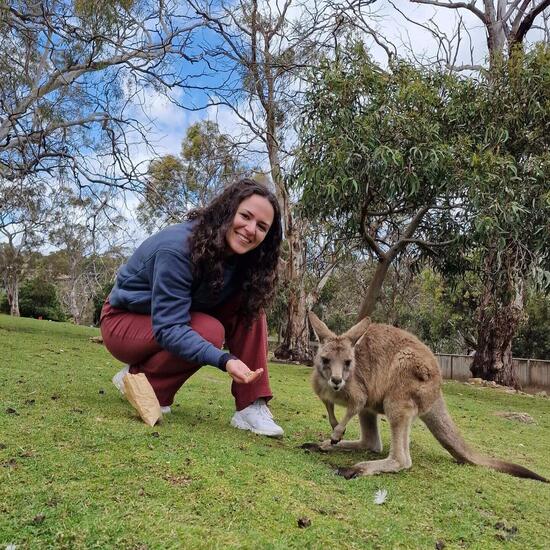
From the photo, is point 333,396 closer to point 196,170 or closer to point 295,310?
point 295,310

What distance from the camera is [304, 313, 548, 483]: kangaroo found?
9.60ft

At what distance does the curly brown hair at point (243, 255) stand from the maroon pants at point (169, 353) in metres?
0.10

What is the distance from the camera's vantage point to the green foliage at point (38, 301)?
28.3m

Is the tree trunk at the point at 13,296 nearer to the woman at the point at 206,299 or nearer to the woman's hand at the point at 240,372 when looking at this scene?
the woman at the point at 206,299

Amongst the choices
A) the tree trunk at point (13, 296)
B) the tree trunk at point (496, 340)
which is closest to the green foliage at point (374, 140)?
the tree trunk at point (496, 340)

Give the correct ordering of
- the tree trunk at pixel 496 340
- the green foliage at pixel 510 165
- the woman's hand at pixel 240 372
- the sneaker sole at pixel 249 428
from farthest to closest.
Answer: the tree trunk at pixel 496 340
the green foliage at pixel 510 165
the sneaker sole at pixel 249 428
the woman's hand at pixel 240 372

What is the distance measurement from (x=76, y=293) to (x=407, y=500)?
30.5 metres

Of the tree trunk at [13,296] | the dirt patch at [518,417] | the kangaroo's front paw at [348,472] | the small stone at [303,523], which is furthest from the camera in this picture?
the tree trunk at [13,296]

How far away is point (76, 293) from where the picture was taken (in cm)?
3072

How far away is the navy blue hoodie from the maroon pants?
0.34ft

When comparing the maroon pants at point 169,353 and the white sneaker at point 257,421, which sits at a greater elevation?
the maroon pants at point 169,353

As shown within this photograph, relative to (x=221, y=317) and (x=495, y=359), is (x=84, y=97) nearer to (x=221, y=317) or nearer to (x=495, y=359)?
(x=221, y=317)

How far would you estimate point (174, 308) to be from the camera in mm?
2740

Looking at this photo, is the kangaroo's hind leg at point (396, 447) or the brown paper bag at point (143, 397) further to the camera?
the brown paper bag at point (143, 397)
